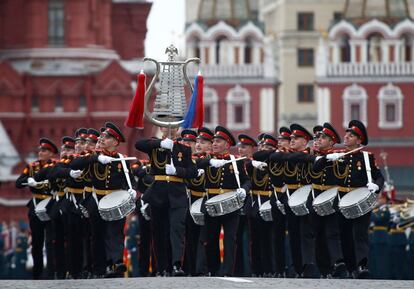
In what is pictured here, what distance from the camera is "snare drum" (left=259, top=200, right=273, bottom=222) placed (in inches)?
→ 1147

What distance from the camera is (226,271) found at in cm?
2798

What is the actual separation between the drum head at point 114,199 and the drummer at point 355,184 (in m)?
2.34

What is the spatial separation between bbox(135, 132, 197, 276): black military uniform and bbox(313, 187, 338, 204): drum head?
144 cm

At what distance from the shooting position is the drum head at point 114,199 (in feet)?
88.8

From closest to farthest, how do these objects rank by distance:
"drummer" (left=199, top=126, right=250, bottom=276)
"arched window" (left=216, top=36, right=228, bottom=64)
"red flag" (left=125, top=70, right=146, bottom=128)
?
"red flag" (left=125, top=70, right=146, bottom=128), "drummer" (left=199, top=126, right=250, bottom=276), "arched window" (left=216, top=36, right=228, bottom=64)

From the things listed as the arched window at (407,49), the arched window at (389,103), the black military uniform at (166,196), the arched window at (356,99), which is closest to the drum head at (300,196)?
the black military uniform at (166,196)

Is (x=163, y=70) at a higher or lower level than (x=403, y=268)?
higher

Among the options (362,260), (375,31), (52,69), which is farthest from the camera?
(375,31)

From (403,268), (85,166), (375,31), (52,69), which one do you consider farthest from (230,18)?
(85,166)

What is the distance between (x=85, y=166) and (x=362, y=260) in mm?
3354

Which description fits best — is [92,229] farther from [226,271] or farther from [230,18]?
[230,18]

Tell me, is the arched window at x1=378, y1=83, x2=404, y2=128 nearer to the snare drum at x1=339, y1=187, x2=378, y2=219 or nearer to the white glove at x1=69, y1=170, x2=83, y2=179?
the white glove at x1=69, y1=170, x2=83, y2=179

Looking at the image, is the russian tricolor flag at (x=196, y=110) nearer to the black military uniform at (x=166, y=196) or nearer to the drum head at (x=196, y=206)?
the drum head at (x=196, y=206)

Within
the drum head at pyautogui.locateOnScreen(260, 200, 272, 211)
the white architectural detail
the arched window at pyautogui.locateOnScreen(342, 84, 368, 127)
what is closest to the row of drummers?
the drum head at pyautogui.locateOnScreen(260, 200, 272, 211)
